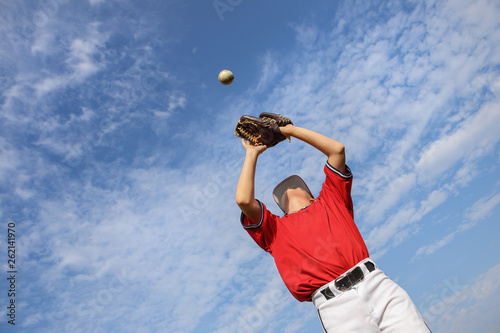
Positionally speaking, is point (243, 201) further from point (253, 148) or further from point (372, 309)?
point (372, 309)

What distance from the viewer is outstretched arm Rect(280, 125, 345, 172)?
3928mm

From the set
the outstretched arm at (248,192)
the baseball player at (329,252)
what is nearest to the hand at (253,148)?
the baseball player at (329,252)

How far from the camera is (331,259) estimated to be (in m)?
3.34

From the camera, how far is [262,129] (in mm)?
4352

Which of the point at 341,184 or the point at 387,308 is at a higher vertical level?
the point at 341,184

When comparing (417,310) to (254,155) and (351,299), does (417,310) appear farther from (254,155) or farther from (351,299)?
(254,155)

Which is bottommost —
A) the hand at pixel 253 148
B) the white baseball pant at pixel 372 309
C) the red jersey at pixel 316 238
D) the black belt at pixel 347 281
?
the white baseball pant at pixel 372 309

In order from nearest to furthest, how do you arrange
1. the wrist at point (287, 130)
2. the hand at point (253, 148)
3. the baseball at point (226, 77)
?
the hand at point (253, 148) < the wrist at point (287, 130) < the baseball at point (226, 77)

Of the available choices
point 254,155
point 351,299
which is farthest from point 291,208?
point 351,299

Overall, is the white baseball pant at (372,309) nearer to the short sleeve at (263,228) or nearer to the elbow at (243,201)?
the short sleeve at (263,228)

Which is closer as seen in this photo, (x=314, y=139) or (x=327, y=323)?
(x=327, y=323)

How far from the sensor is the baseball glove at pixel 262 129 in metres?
4.36

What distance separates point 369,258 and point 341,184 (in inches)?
35.9

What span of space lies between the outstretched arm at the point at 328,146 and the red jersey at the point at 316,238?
0.09m
